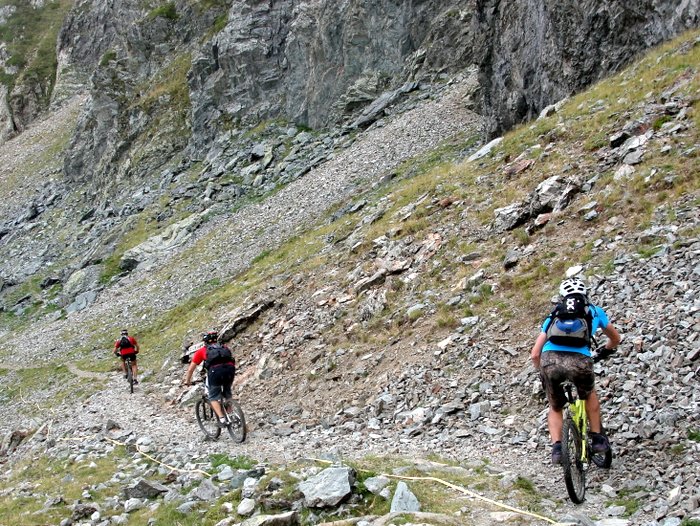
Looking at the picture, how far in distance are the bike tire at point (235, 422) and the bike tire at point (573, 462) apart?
7.99 meters

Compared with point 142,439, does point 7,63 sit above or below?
above

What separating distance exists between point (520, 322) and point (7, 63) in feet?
412

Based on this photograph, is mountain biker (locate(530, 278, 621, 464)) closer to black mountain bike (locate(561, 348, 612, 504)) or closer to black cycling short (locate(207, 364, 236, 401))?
black mountain bike (locate(561, 348, 612, 504))

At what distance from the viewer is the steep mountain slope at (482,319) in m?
8.84

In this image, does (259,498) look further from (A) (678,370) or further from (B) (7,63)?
(B) (7,63)

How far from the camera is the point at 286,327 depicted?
64.0ft

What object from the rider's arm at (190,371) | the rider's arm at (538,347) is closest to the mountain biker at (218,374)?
the rider's arm at (190,371)

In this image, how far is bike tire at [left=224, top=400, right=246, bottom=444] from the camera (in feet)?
43.7

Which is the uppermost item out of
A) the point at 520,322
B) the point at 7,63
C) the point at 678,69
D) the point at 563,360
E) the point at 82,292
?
the point at 7,63

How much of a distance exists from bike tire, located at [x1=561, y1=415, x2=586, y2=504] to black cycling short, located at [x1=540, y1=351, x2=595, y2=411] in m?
0.37

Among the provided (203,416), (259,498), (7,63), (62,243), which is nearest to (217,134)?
(62,243)

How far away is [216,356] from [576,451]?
8.64m

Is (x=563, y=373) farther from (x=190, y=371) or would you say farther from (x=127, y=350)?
(x=127, y=350)

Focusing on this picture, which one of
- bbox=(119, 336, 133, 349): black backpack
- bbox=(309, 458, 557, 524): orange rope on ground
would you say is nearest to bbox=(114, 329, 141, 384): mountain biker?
bbox=(119, 336, 133, 349): black backpack
